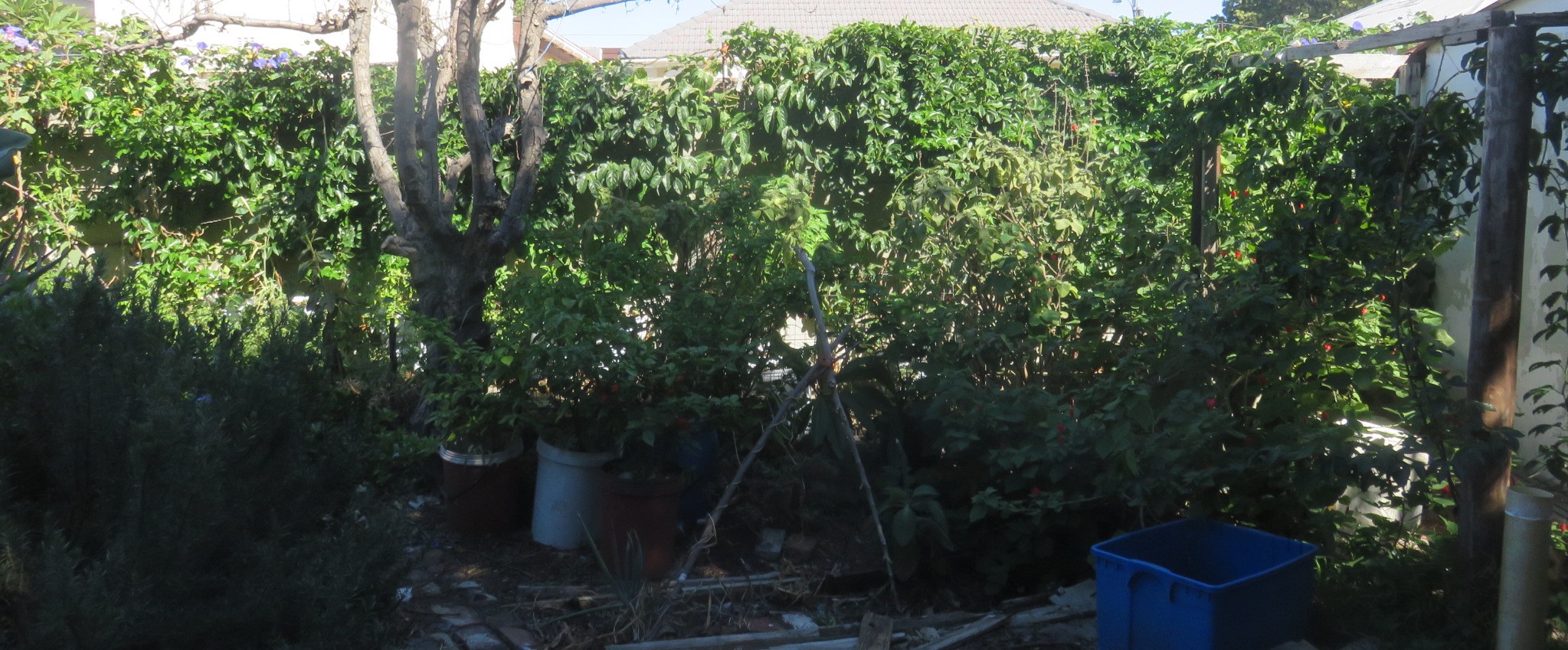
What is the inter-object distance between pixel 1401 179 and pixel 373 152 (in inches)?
176

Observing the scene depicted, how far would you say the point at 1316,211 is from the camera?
3680 millimetres

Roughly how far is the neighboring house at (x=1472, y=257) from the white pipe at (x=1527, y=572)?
138 centimetres

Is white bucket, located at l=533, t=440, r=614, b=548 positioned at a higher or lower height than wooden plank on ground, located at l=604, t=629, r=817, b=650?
higher

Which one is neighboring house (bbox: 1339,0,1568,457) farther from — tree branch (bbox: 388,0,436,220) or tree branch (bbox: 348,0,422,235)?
tree branch (bbox: 348,0,422,235)

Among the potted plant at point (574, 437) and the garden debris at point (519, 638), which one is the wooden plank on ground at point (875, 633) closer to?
the garden debris at point (519, 638)

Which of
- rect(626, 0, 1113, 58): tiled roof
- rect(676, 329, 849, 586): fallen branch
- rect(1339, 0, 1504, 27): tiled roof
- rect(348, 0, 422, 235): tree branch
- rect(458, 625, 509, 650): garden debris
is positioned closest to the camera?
rect(458, 625, 509, 650): garden debris

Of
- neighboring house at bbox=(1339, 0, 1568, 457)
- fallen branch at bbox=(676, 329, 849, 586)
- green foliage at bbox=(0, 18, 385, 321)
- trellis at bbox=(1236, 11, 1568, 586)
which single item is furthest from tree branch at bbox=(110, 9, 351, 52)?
A: neighboring house at bbox=(1339, 0, 1568, 457)

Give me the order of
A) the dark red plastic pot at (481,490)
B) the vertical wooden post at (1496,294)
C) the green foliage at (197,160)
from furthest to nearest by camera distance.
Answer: the green foliage at (197,160) < the dark red plastic pot at (481,490) < the vertical wooden post at (1496,294)

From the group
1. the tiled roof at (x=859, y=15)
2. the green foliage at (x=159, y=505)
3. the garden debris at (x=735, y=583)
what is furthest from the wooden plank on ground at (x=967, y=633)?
the tiled roof at (x=859, y=15)

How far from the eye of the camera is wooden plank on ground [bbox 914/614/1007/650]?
11.9ft

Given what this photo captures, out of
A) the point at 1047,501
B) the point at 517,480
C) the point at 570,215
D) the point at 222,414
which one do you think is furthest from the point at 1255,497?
the point at 570,215

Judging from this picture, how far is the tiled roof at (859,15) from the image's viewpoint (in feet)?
58.9

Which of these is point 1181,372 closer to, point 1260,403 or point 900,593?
point 1260,403

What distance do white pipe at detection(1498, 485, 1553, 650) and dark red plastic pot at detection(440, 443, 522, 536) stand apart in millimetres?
3711
